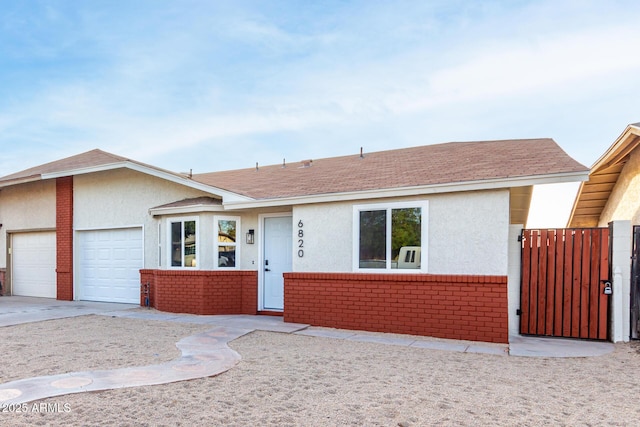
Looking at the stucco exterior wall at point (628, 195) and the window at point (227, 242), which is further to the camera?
the window at point (227, 242)

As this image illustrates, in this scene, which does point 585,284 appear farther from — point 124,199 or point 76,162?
point 76,162

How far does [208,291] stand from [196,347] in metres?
3.52

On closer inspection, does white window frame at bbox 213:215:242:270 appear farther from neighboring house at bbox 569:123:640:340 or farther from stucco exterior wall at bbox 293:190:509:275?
neighboring house at bbox 569:123:640:340


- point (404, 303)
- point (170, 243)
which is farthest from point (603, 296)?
point (170, 243)

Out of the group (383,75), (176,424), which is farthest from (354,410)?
(383,75)

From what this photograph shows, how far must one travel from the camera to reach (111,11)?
497 inches

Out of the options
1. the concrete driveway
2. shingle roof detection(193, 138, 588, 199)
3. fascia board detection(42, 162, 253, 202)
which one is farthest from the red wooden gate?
the concrete driveway

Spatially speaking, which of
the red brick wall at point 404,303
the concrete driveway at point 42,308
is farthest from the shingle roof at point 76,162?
the red brick wall at point 404,303

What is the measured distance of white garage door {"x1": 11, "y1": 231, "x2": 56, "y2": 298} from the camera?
14461mm

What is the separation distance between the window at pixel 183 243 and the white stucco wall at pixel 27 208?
563 centimetres

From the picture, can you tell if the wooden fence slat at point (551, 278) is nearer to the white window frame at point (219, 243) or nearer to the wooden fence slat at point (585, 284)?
the wooden fence slat at point (585, 284)

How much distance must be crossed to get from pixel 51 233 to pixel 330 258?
410 inches

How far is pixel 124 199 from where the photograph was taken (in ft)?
41.7

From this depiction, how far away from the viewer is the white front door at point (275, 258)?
34.7 ft
